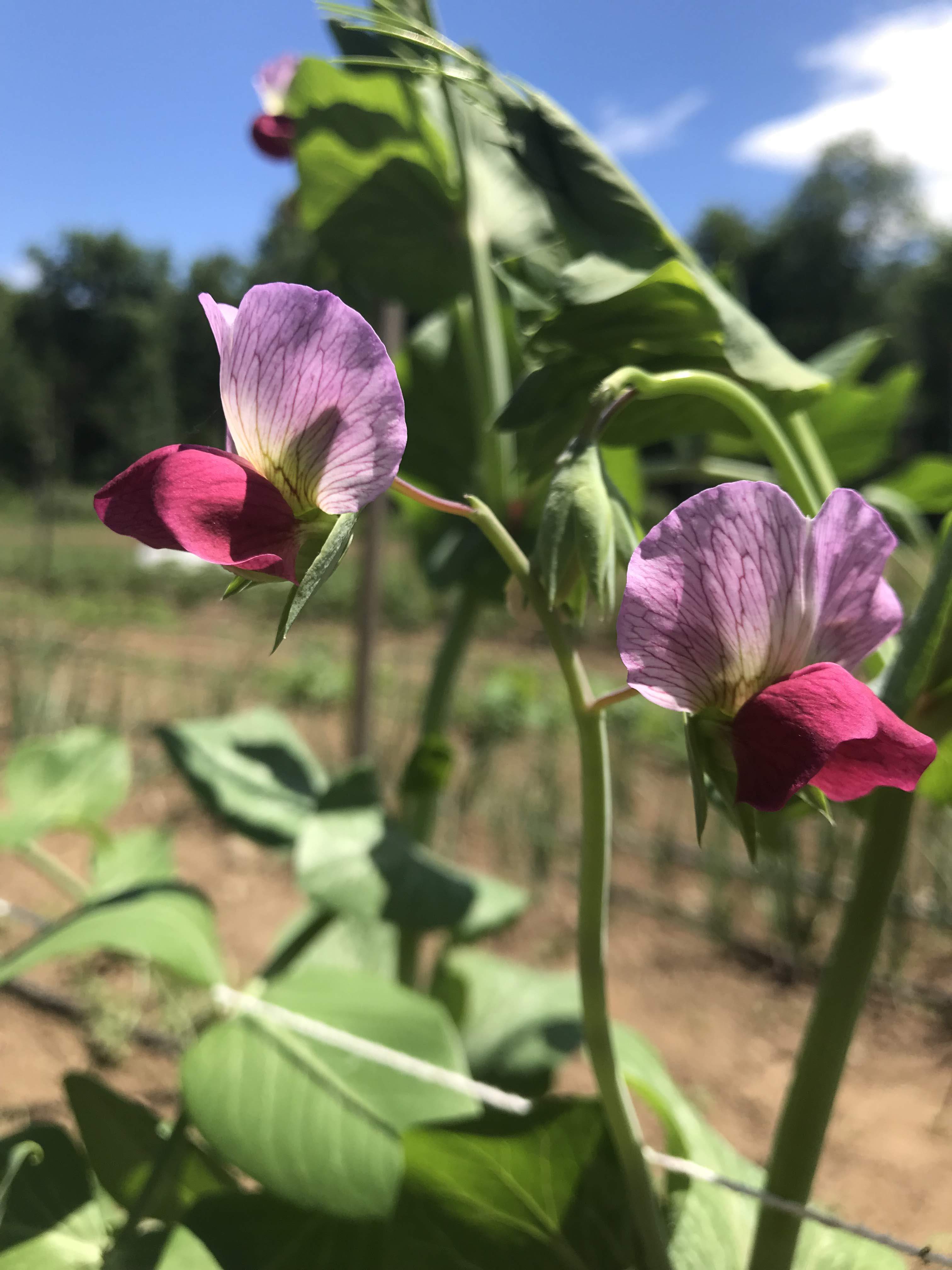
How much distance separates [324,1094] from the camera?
0.46 metres

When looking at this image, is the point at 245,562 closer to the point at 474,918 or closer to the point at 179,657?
the point at 474,918

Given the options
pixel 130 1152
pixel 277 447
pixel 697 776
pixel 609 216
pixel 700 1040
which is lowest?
pixel 700 1040

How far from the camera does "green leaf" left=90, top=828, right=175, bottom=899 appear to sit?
2.44 ft

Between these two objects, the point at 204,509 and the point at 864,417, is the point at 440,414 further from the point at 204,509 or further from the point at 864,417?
the point at 204,509

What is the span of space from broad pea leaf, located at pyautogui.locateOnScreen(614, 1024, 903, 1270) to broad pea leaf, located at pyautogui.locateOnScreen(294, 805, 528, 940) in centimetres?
14

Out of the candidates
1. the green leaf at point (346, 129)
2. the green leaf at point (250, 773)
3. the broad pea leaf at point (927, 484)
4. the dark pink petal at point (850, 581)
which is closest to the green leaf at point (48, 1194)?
the green leaf at point (250, 773)

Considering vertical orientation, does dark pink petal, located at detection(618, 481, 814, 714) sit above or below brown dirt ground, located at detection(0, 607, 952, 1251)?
above

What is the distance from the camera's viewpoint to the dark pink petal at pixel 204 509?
256mm

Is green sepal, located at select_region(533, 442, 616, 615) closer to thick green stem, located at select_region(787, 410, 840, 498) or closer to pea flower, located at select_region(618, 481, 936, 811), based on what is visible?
pea flower, located at select_region(618, 481, 936, 811)

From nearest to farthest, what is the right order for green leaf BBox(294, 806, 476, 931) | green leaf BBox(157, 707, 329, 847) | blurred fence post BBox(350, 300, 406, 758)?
1. green leaf BBox(294, 806, 476, 931)
2. green leaf BBox(157, 707, 329, 847)
3. blurred fence post BBox(350, 300, 406, 758)

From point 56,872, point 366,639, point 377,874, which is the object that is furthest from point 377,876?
point 366,639

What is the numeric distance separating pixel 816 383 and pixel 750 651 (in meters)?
0.18

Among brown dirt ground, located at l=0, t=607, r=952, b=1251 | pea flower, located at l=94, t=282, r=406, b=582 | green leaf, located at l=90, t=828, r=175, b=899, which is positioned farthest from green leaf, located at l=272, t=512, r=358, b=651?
brown dirt ground, located at l=0, t=607, r=952, b=1251

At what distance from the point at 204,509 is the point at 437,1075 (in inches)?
13.8
